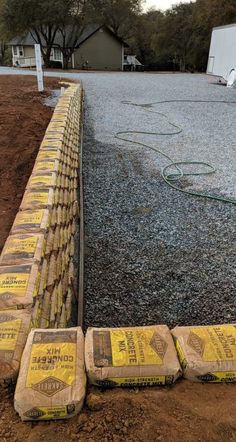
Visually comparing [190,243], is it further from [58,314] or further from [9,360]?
[9,360]

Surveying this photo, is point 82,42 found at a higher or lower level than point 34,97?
higher

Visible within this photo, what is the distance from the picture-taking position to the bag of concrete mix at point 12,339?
1823mm

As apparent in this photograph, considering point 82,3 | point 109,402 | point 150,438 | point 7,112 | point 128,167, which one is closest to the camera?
point 150,438

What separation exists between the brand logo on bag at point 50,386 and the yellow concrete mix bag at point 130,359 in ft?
0.56

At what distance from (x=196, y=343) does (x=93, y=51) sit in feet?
133

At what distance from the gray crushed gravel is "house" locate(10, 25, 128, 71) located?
32461 millimetres

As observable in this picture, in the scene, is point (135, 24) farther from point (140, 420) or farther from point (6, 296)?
point (140, 420)

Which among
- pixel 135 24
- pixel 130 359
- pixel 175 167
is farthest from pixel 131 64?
pixel 130 359

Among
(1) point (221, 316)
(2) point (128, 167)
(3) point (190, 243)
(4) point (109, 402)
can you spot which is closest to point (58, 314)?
(4) point (109, 402)

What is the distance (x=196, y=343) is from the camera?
2.02 m

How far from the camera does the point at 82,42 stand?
3597cm

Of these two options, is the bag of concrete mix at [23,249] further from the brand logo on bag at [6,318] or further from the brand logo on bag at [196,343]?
the brand logo on bag at [196,343]

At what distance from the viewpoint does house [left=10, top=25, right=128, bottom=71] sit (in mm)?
36438

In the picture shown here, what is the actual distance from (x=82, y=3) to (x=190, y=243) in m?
29.3
